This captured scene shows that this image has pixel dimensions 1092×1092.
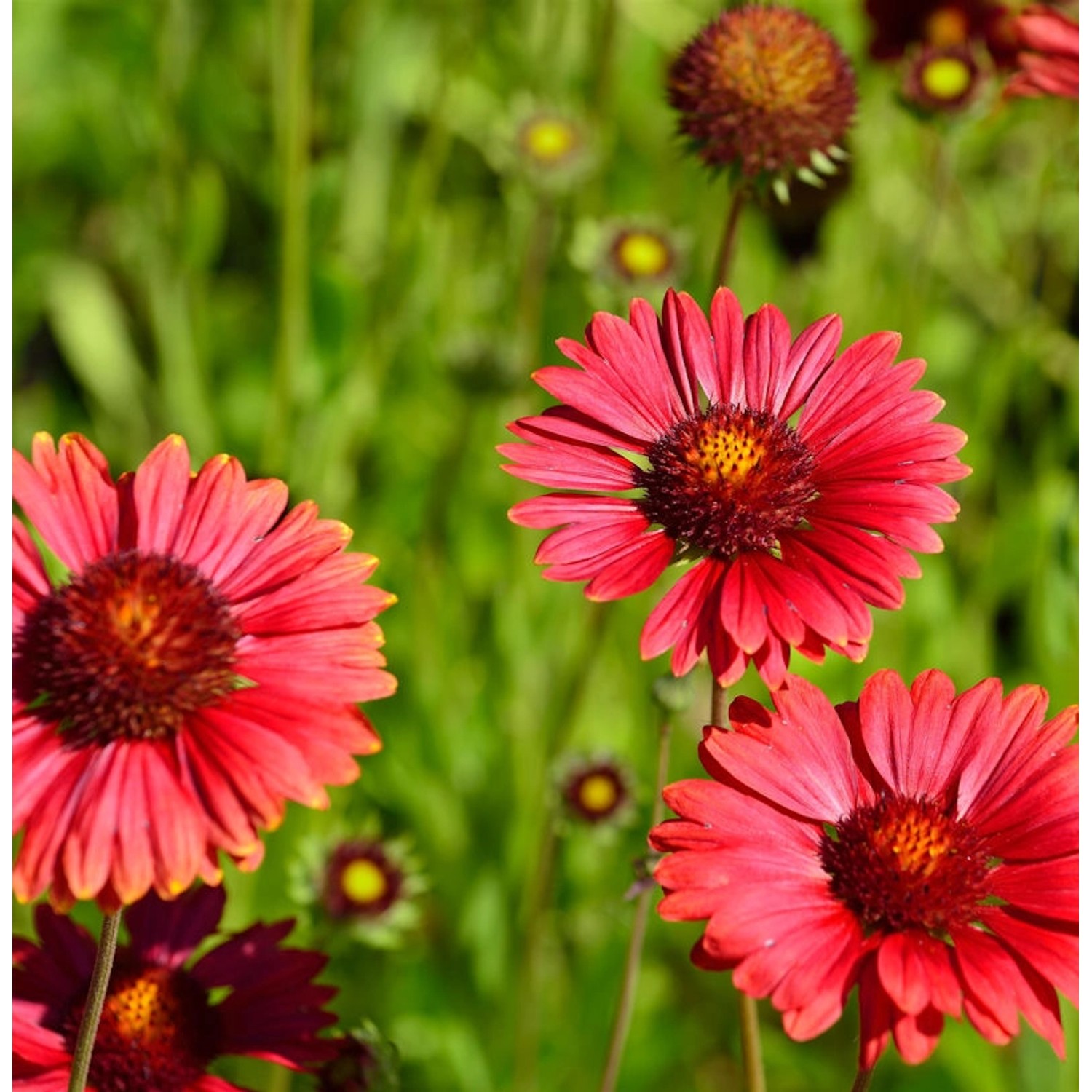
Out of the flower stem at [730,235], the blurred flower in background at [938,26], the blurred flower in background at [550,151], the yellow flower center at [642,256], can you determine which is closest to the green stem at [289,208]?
the blurred flower in background at [550,151]

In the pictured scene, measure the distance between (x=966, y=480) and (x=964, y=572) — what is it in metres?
0.16

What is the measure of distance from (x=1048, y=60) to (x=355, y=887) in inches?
44.6

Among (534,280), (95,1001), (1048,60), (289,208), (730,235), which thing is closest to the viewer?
(95,1001)

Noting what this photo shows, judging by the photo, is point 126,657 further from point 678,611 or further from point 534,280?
point 534,280

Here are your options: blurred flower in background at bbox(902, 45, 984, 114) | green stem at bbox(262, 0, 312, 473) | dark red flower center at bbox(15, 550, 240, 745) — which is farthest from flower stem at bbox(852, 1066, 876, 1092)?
blurred flower in background at bbox(902, 45, 984, 114)

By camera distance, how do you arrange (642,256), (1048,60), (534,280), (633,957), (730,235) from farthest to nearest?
(534,280)
(642,256)
(1048,60)
(730,235)
(633,957)

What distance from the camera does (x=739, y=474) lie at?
1.08m

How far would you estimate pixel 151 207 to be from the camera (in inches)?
96.7

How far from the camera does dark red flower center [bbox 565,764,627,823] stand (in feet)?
A: 4.87

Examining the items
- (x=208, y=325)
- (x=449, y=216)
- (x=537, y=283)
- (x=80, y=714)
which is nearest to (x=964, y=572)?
(x=537, y=283)

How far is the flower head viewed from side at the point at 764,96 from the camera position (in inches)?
53.3

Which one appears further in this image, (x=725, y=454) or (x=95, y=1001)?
(x=725, y=454)

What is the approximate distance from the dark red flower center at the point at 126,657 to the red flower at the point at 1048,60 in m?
1.07

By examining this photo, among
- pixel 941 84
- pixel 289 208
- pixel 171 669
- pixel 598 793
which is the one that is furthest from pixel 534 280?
pixel 171 669
